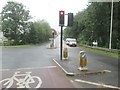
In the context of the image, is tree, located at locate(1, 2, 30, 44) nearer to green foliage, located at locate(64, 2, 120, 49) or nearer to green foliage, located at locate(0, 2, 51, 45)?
green foliage, located at locate(0, 2, 51, 45)

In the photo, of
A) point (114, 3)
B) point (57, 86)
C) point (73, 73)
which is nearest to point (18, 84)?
point (57, 86)

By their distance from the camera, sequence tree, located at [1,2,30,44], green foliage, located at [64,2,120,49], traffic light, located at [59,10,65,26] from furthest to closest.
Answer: tree, located at [1,2,30,44] → green foliage, located at [64,2,120,49] → traffic light, located at [59,10,65,26]

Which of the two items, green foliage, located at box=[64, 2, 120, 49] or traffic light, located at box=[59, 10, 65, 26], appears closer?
traffic light, located at box=[59, 10, 65, 26]

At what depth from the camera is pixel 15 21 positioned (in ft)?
213

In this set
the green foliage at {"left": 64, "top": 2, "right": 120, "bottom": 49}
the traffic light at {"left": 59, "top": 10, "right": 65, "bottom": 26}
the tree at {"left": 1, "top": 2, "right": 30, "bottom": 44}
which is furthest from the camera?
the tree at {"left": 1, "top": 2, "right": 30, "bottom": 44}

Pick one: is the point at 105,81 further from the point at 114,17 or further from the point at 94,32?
the point at 94,32

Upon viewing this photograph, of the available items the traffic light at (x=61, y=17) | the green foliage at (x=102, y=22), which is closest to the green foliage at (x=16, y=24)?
the green foliage at (x=102, y=22)

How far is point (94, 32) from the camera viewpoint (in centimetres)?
4572

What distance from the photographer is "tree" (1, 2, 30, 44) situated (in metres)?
64.8

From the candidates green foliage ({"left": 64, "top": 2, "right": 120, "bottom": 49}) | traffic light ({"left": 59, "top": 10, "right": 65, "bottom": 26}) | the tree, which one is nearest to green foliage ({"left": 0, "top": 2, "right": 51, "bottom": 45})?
the tree

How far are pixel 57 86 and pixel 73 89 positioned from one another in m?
0.88

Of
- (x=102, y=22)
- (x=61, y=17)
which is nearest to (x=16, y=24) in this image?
(x=102, y=22)

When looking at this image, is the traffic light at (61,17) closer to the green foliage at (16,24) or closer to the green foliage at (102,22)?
the green foliage at (102,22)

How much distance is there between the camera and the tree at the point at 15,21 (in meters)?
64.8
